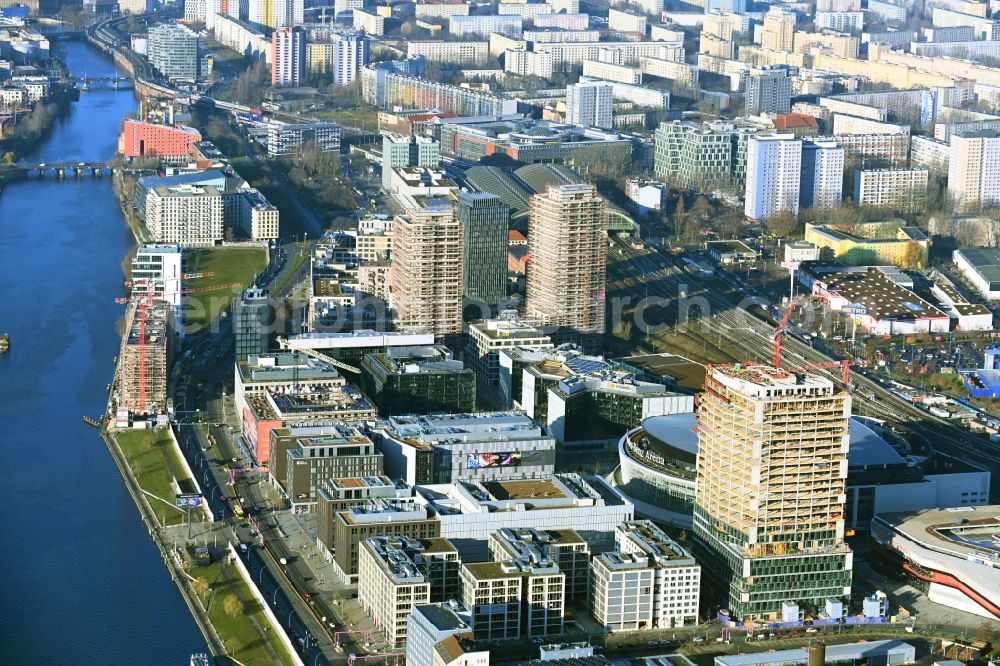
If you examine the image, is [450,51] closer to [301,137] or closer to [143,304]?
[301,137]

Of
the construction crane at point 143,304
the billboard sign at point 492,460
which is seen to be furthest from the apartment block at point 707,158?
the billboard sign at point 492,460

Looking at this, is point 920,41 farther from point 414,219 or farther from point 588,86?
point 414,219

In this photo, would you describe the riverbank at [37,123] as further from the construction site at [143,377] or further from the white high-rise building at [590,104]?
the construction site at [143,377]

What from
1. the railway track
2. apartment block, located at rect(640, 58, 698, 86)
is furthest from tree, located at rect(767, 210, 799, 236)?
apartment block, located at rect(640, 58, 698, 86)

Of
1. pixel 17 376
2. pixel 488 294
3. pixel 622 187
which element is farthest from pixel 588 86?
pixel 17 376

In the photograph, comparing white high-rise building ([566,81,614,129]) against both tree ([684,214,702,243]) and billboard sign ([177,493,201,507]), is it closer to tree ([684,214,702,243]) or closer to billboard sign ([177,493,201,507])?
tree ([684,214,702,243])
